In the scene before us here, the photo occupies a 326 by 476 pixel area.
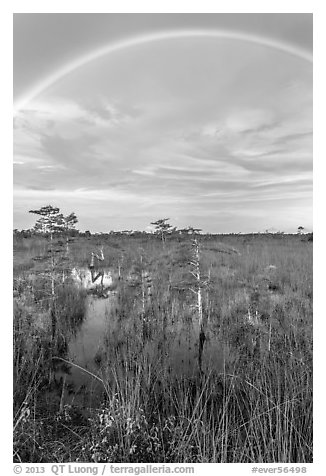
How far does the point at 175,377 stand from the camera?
141 inches

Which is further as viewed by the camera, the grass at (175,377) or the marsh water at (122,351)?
the marsh water at (122,351)

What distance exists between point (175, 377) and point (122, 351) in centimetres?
96

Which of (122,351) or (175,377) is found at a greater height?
(122,351)

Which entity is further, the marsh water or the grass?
the marsh water

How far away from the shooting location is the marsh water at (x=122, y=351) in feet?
11.4

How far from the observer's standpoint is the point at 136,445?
2301 millimetres

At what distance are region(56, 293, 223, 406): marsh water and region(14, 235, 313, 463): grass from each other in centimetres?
4

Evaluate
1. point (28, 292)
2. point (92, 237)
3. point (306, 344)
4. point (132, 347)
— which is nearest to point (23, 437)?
point (132, 347)

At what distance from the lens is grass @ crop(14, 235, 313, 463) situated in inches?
92.7

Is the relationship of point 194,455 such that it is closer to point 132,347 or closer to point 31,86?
point 132,347

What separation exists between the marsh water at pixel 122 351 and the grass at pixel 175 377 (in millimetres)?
39

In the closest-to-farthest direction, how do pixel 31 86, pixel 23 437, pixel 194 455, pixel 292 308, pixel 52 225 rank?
1. pixel 194 455
2. pixel 23 437
3. pixel 31 86
4. pixel 292 308
5. pixel 52 225

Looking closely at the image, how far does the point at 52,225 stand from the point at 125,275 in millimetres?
2753

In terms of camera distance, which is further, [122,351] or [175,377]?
[122,351]
